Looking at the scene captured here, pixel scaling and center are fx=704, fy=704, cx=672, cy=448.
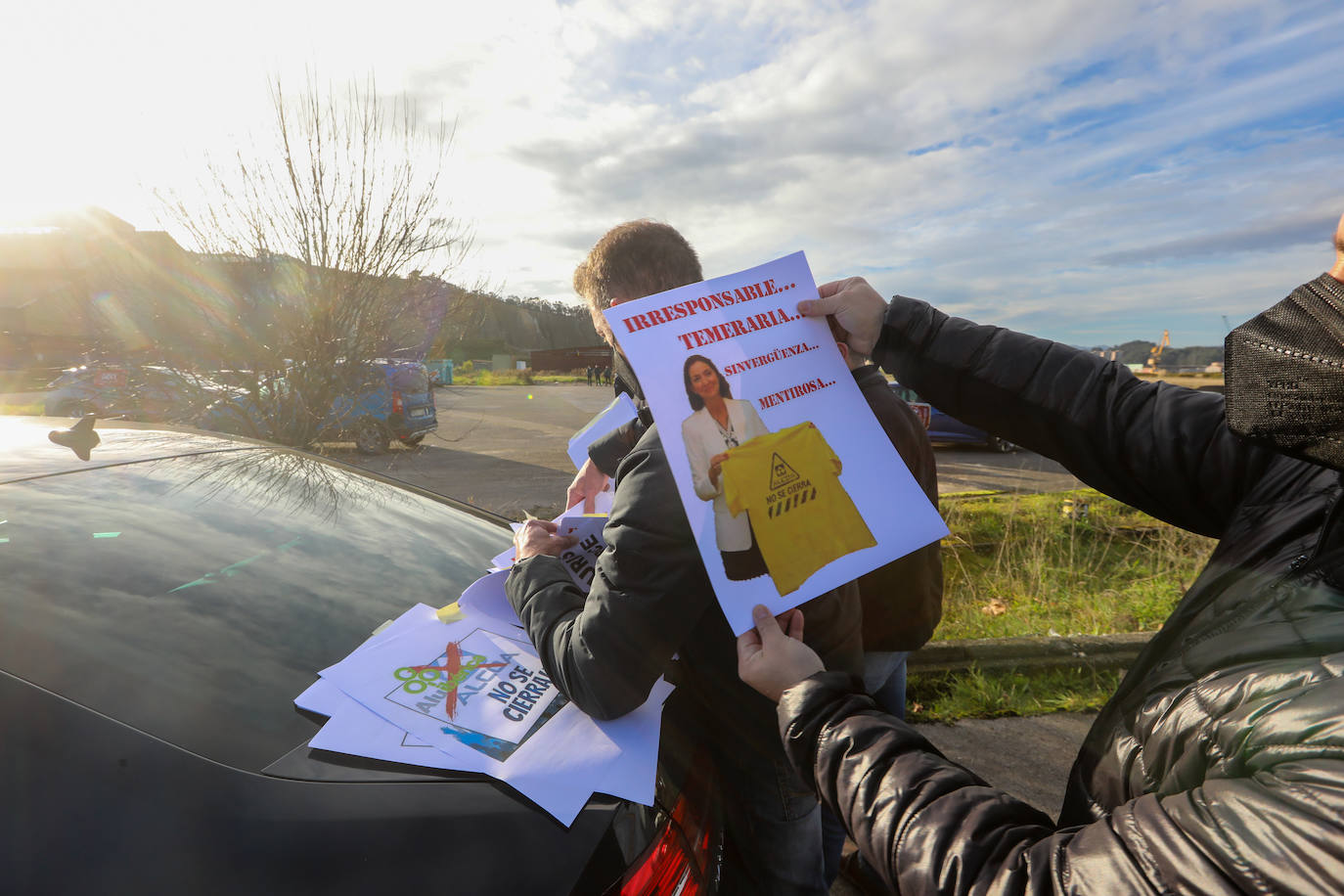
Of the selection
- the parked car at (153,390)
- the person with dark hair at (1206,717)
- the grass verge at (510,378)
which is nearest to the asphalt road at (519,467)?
the parked car at (153,390)

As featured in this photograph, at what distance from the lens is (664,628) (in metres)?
1.20

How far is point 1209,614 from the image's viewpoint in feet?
2.93

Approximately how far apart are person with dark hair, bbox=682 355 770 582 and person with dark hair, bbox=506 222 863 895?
0.02m

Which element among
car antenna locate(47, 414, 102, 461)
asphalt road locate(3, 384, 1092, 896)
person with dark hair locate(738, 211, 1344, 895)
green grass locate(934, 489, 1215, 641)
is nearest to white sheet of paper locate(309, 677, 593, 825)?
person with dark hair locate(738, 211, 1344, 895)

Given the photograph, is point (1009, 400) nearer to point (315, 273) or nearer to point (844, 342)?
point (844, 342)

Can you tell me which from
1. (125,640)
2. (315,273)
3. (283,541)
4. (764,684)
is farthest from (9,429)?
(315,273)

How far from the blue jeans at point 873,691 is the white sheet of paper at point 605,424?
87 cm

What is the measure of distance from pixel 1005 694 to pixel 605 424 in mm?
2772

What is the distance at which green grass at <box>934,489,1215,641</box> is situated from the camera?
4.19 metres

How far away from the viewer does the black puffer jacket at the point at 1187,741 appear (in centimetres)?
60

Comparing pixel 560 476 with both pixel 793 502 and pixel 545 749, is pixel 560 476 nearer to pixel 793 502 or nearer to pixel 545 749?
pixel 545 749

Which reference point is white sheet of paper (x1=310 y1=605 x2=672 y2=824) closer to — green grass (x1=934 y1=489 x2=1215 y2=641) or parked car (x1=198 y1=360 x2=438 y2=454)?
green grass (x1=934 y1=489 x2=1215 y2=641)

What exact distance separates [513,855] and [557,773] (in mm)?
140

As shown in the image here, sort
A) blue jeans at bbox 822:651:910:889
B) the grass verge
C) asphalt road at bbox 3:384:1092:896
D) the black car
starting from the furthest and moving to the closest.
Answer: the grass verge < asphalt road at bbox 3:384:1092:896 < blue jeans at bbox 822:651:910:889 < the black car
